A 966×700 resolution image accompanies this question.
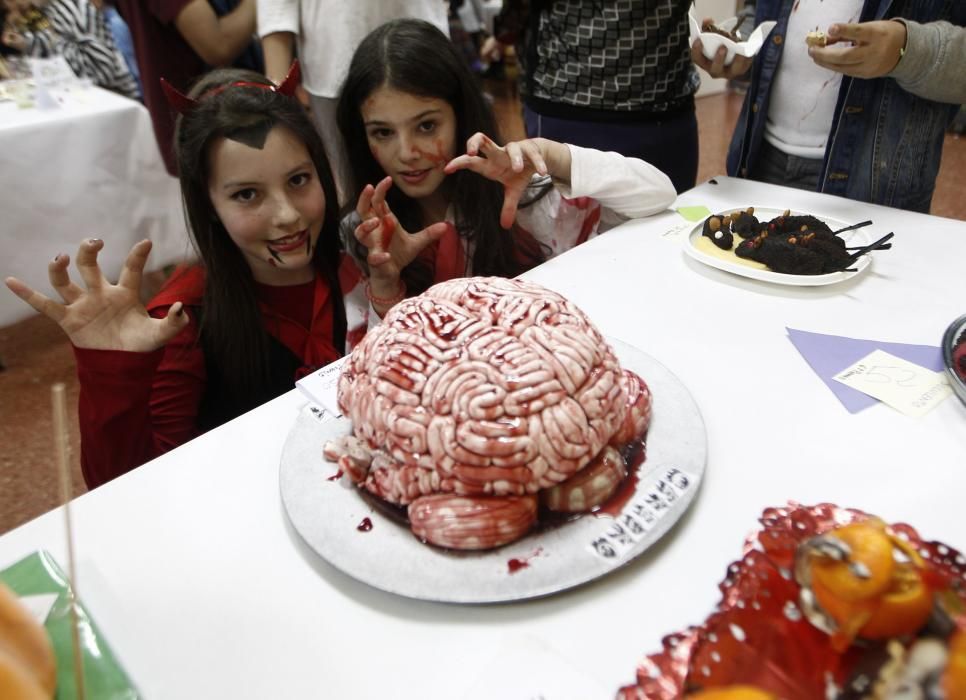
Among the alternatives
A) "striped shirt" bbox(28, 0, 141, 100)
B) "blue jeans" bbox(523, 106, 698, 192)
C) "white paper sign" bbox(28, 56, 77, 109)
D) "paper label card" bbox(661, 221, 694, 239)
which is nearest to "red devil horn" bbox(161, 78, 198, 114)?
"paper label card" bbox(661, 221, 694, 239)

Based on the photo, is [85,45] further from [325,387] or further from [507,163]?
[325,387]

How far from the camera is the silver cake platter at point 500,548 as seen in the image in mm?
623

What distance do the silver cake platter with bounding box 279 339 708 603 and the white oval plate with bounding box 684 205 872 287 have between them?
45 centimetres

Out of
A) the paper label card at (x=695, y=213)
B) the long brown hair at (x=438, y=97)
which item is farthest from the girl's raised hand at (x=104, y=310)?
the paper label card at (x=695, y=213)

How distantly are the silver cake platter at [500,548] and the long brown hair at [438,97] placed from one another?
0.72 metres

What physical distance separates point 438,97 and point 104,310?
75cm

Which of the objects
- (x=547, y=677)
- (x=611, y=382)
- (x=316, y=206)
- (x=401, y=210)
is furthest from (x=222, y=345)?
(x=547, y=677)

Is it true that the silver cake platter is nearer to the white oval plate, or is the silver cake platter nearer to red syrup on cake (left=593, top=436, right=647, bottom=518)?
red syrup on cake (left=593, top=436, right=647, bottom=518)

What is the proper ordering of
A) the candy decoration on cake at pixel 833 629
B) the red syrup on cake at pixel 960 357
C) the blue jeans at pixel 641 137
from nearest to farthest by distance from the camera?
the candy decoration on cake at pixel 833 629
the red syrup on cake at pixel 960 357
the blue jeans at pixel 641 137

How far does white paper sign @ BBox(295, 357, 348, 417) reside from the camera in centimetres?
89

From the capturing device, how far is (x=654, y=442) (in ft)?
2.55

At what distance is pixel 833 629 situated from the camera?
52 centimetres

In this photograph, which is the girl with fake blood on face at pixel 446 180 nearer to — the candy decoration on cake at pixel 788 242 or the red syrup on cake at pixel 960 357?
the candy decoration on cake at pixel 788 242

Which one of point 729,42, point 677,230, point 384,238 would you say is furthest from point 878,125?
point 384,238
